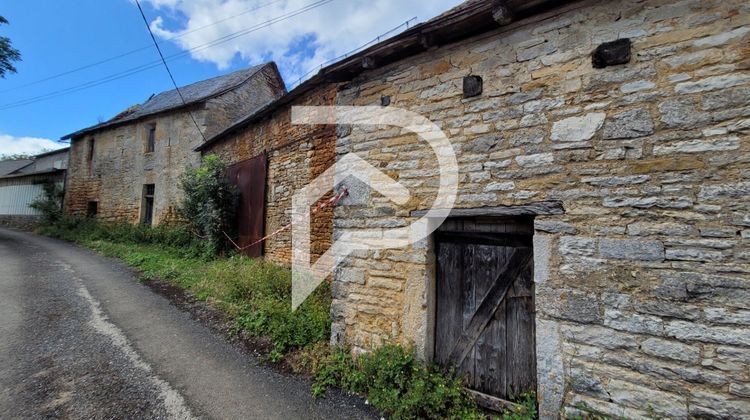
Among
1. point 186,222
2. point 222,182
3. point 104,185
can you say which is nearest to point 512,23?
point 222,182

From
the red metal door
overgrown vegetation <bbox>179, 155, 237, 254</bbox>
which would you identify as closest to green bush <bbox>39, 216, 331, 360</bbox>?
overgrown vegetation <bbox>179, 155, 237, 254</bbox>

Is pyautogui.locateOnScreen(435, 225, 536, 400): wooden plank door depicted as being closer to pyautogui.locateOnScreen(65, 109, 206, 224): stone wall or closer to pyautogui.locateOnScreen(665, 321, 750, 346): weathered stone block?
pyautogui.locateOnScreen(665, 321, 750, 346): weathered stone block

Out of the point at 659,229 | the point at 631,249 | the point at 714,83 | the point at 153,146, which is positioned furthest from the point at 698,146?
the point at 153,146

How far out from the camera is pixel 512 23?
115 inches

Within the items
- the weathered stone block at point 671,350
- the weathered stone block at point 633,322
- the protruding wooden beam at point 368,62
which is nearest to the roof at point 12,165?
the protruding wooden beam at point 368,62

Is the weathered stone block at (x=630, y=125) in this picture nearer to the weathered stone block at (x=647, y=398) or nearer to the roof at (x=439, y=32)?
the roof at (x=439, y=32)

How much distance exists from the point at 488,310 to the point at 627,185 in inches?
62.6

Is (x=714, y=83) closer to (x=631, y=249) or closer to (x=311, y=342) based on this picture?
Answer: (x=631, y=249)

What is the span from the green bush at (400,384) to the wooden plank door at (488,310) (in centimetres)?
29

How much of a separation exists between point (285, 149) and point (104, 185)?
12619 millimetres

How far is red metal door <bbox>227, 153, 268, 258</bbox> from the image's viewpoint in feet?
26.2

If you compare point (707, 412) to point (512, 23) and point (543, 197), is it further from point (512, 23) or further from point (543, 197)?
point (512, 23)

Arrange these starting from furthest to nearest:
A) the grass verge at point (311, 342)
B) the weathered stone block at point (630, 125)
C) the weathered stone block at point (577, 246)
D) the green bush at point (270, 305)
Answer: the green bush at point (270, 305) → the grass verge at point (311, 342) → the weathered stone block at point (577, 246) → the weathered stone block at point (630, 125)

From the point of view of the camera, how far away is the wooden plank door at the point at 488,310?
293 centimetres
